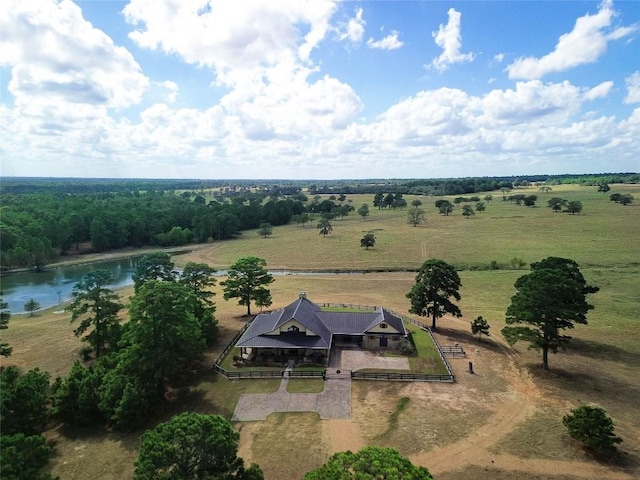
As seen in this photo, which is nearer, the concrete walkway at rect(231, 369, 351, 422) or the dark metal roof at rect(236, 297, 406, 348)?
the concrete walkway at rect(231, 369, 351, 422)

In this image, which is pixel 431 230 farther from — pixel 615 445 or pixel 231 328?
pixel 615 445

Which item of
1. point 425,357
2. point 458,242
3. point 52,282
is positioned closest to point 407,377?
point 425,357

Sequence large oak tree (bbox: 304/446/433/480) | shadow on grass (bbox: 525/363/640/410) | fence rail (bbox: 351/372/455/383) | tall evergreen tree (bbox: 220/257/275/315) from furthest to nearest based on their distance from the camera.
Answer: tall evergreen tree (bbox: 220/257/275/315) → fence rail (bbox: 351/372/455/383) → shadow on grass (bbox: 525/363/640/410) → large oak tree (bbox: 304/446/433/480)

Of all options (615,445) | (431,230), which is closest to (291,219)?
(431,230)

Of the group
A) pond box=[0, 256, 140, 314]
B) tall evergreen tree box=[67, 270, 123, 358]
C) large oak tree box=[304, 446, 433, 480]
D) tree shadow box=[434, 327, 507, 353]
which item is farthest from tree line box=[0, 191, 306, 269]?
large oak tree box=[304, 446, 433, 480]

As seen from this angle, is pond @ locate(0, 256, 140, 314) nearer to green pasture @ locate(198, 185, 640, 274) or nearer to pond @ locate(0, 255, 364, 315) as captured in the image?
pond @ locate(0, 255, 364, 315)

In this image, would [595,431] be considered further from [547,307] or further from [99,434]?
[99,434]

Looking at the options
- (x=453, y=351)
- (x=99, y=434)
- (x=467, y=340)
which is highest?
(x=453, y=351)
